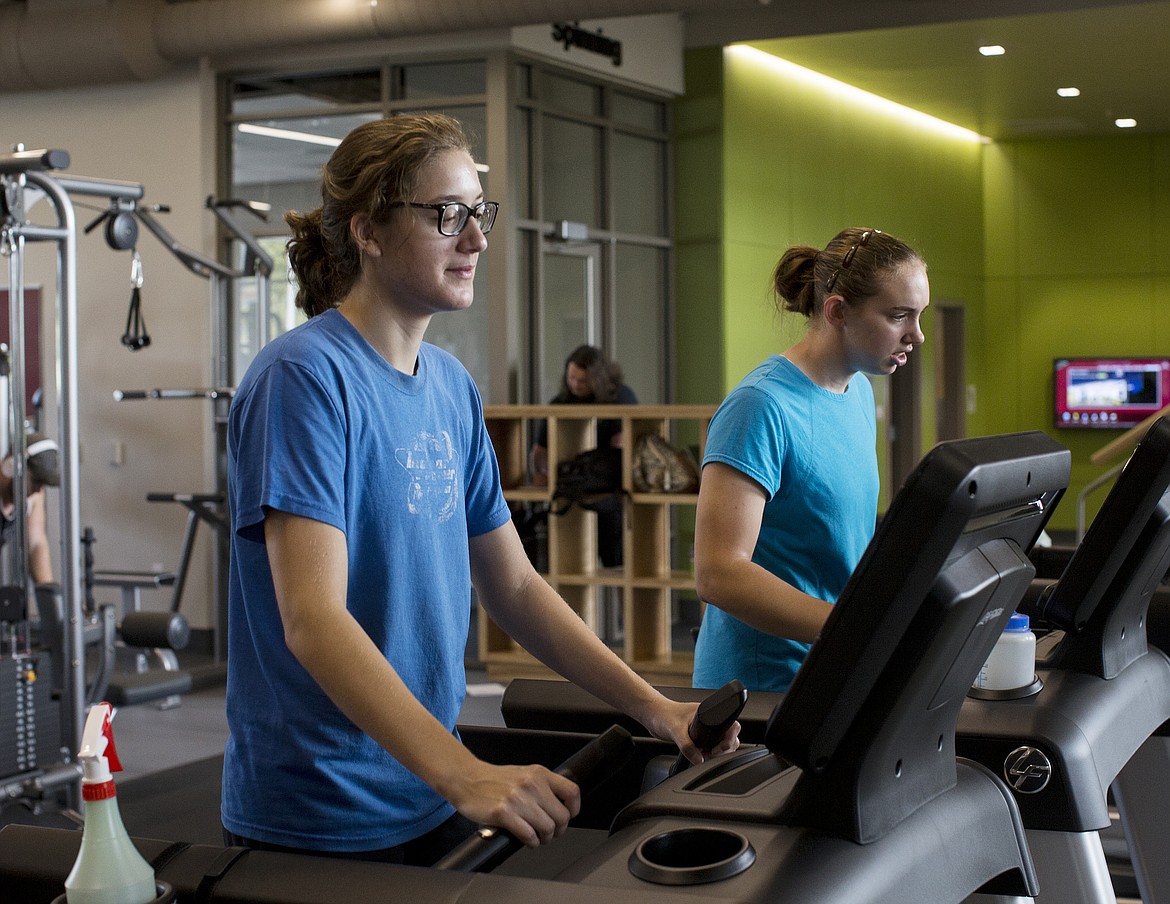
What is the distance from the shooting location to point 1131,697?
1858 millimetres

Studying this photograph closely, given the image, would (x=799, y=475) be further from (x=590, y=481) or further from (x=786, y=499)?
(x=590, y=481)

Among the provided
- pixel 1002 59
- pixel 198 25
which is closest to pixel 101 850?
pixel 198 25

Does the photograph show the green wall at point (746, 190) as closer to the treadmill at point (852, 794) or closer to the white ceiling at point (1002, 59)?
the white ceiling at point (1002, 59)

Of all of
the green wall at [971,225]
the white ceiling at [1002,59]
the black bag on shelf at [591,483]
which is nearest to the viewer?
the black bag on shelf at [591,483]

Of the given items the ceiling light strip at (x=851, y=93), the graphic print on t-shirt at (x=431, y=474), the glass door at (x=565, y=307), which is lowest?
the graphic print on t-shirt at (x=431, y=474)

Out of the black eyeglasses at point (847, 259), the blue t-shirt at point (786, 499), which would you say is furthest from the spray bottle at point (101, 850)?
the black eyeglasses at point (847, 259)

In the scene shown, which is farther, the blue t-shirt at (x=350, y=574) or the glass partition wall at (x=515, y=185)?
the glass partition wall at (x=515, y=185)

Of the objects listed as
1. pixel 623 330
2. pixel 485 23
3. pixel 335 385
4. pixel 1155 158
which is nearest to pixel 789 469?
pixel 335 385

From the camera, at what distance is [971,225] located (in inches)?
499

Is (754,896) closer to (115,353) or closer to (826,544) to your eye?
(826,544)

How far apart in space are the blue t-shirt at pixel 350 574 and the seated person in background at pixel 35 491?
10.8ft

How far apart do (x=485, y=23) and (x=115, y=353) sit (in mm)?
2839

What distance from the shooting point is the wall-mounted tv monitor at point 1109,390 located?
12.3 m

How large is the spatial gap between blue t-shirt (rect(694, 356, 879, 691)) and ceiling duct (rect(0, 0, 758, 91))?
15.5 feet
